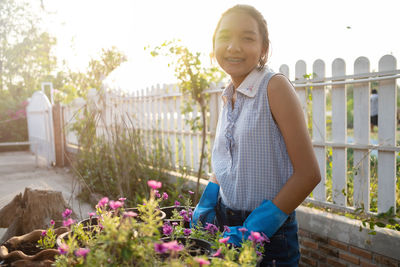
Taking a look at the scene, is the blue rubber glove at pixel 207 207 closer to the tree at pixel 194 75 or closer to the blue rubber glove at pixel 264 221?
the blue rubber glove at pixel 264 221

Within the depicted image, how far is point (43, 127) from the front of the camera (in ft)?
28.5

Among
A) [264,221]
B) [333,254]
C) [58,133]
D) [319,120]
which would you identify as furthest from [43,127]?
[264,221]

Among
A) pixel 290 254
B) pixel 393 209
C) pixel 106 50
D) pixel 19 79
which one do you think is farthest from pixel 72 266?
pixel 19 79

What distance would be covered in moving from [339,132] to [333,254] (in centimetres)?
96

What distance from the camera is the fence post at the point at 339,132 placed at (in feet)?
9.20

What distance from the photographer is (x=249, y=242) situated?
94 cm

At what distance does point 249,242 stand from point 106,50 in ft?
17.5

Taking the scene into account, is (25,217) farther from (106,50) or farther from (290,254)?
(106,50)

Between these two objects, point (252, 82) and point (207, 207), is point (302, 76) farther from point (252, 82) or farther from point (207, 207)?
point (207, 207)

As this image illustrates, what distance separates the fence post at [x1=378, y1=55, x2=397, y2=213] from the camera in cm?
247

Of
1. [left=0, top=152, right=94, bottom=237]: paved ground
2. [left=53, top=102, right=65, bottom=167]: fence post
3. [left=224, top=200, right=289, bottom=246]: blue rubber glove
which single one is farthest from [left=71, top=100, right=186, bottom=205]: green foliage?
[left=224, top=200, right=289, bottom=246]: blue rubber glove

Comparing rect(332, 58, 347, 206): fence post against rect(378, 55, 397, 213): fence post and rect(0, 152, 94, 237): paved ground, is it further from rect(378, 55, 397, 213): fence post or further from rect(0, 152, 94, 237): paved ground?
rect(0, 152, 94, 237): paved ground

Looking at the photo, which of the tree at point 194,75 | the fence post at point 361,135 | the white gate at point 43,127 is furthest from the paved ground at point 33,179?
the fence post at point 361,135

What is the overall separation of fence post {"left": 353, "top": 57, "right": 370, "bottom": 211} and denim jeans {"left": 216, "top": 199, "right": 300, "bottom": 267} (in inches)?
60.1
